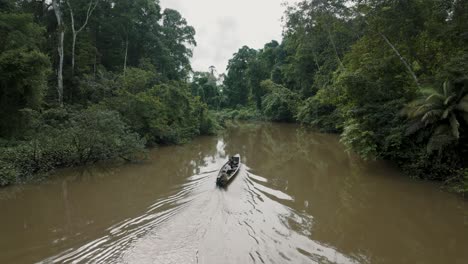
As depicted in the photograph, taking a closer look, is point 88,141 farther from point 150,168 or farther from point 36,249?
point 36,249

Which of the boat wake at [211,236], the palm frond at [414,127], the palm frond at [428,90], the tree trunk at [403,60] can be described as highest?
the tree trunk at [403,60]

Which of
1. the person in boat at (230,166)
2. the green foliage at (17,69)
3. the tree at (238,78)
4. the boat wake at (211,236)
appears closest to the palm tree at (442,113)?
the boat wake at (211,236)

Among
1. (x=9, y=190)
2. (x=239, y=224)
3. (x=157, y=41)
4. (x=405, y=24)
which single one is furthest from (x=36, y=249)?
(x=157, y=41)

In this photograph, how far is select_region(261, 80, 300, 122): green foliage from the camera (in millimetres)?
36000

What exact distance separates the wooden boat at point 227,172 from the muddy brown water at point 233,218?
13.1 inches

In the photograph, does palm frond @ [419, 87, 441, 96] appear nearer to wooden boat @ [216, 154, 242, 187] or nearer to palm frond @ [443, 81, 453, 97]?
palm frond @ [443, 81, 453, 97]

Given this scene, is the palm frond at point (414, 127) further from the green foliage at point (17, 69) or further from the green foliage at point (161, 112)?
the green foliage at point (17, 69)

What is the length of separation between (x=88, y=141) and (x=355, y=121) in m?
12.3

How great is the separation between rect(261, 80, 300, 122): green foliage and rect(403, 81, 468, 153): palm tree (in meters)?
25.6

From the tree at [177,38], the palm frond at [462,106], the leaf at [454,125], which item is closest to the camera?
the leaf at [454,125]

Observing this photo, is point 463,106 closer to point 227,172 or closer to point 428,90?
point 428,90

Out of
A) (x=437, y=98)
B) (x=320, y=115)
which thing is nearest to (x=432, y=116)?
(x=437, y=98)

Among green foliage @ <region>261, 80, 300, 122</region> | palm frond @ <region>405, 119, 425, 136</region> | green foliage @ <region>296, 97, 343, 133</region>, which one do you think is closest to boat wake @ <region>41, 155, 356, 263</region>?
palm frond @ <region>405, 119, 425, 136</region>

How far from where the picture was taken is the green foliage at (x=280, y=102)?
36000 mm
